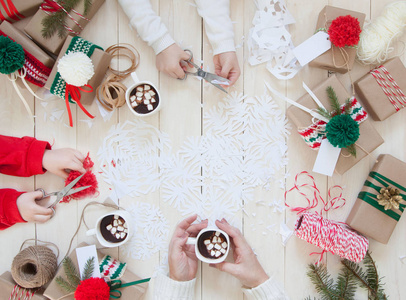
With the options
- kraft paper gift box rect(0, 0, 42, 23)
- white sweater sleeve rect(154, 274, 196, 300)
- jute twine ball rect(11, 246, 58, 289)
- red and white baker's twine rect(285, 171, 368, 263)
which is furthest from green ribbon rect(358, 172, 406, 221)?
kraft paper gift box rect(0, 0, 42, 23)

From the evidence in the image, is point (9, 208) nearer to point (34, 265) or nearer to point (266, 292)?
point (34, 265)

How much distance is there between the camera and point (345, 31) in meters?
1.01

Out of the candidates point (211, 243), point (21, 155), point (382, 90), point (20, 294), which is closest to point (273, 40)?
point (382, 90)

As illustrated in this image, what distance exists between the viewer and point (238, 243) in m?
1.09

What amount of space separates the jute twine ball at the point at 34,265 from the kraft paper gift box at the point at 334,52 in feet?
3.53

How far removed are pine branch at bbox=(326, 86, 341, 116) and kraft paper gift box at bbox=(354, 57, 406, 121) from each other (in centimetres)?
11

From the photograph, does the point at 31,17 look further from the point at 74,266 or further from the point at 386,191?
the point at 386,191

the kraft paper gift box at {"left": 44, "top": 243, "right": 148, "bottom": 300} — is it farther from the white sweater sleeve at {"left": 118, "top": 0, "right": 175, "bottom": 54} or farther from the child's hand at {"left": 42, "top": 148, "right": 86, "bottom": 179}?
the white sweater sleeve at {"left": 118, "top": 0, "right": 175, "bottom": 54}

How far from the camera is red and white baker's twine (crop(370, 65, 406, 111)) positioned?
106 cm

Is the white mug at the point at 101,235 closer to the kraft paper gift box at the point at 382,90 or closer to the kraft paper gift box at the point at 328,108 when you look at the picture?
the kraft paper gift box at the point at 328,108

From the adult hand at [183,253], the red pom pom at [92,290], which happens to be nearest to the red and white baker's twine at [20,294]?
the red pom pom at [92,290]

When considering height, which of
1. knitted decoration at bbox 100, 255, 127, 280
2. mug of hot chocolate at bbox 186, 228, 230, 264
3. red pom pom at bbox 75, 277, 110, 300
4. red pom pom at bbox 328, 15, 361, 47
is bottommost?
red pom pom at bbox 75, 277, 110, 300

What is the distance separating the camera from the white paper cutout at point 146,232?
115cm

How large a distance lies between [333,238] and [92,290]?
752mm
